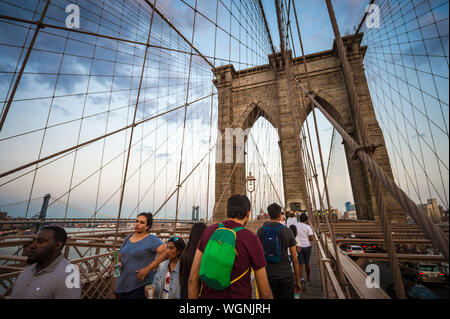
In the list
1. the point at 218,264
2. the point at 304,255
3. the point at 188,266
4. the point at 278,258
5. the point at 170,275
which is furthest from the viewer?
the point at 304,255

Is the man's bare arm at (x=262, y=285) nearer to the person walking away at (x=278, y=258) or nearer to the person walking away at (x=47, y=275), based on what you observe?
the person walking away at (x=278, y=258)

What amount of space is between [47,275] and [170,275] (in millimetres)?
742

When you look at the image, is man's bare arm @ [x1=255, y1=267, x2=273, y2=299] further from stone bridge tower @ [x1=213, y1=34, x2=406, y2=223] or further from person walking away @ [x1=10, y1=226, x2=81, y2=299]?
stone bridge tower @ [x1=213, y1=34, x2=406, y2=223]

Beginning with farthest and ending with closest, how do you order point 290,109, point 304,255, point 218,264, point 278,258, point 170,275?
point 290,109, point 304,255, point 278,258, point 170,275, point 218,264

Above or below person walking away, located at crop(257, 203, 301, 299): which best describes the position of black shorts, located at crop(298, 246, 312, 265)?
below

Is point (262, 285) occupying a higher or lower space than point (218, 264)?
lower

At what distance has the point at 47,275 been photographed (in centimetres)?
102

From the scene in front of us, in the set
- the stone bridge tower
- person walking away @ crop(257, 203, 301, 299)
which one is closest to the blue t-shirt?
person walking away @ crop(257, 203, 301, 299)

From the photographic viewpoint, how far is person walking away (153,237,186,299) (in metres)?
1.40

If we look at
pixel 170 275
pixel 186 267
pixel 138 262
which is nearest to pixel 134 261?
pixel 138 262

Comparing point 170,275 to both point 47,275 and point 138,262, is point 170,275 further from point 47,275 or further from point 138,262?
point 47,275
